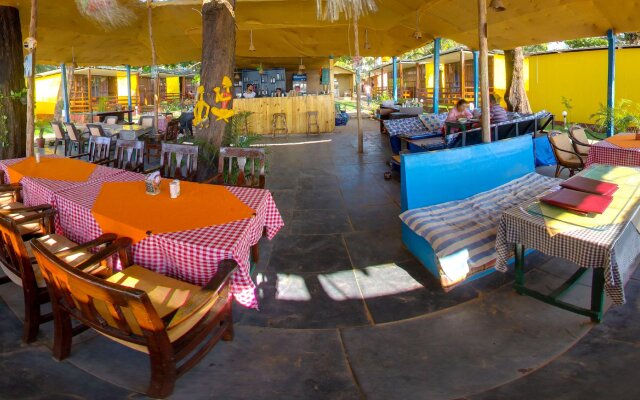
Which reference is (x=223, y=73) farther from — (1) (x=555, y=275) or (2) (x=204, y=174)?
(1) (x=555, y=275)

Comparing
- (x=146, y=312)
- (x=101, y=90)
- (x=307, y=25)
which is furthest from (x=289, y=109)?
(x=101, y=90)

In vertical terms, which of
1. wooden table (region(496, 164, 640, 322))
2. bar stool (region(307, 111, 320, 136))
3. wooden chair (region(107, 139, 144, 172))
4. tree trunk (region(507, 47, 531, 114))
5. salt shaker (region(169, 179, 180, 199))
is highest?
tree trunk (region(507, 47, 531, 114))

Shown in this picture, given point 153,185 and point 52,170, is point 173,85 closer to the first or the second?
point 52,170

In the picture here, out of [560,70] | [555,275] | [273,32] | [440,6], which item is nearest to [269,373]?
[555,275]

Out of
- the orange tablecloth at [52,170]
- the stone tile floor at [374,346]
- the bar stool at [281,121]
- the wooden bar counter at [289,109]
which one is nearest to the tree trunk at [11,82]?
the orange tablecloth at [52,170]

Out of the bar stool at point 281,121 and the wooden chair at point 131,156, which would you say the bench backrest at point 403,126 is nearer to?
the wooden chair at point 131,156

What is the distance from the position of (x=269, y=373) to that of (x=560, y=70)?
17135mm

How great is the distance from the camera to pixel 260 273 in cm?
378

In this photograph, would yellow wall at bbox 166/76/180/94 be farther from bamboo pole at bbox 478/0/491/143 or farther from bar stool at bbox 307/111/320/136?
bamboo pole at bbox 478/0/491/143

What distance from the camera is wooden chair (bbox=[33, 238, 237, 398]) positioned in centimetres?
195

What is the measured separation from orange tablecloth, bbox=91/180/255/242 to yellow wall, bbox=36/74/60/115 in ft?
77.7

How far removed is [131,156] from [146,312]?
4.24 meters

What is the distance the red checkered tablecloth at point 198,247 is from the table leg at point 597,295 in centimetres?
211

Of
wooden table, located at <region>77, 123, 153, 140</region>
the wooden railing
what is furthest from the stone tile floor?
the wooden railing
